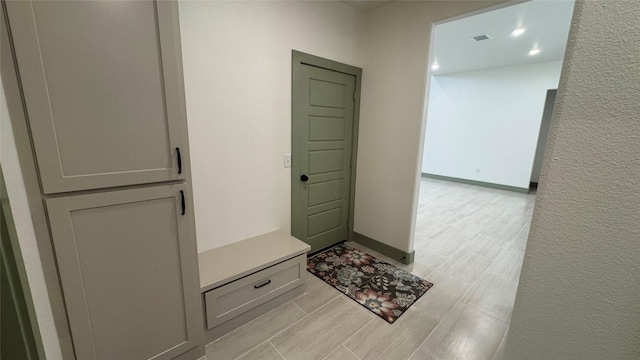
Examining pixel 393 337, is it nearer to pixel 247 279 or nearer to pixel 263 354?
pixel 263 354

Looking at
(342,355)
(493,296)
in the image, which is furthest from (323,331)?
(493,296)

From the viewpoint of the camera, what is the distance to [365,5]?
268 centimetres

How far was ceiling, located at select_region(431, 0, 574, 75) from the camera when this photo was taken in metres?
2.87

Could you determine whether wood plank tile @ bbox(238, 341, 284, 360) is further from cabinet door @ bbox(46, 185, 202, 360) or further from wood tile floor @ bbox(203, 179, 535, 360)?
cabinet door @ bbox(46, 185, 202, 360)

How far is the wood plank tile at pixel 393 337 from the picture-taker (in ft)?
5.41

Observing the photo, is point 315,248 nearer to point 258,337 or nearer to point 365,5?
point 258,337

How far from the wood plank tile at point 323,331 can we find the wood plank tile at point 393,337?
0.26 ft

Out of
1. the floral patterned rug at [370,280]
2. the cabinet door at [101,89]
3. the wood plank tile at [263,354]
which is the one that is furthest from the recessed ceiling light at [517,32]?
the wood plank tile at [263,354]

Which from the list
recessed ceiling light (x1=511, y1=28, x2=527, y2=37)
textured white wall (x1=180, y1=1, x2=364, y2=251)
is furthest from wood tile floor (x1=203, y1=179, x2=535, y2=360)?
recessed ceiling light (x1=511, y1=28, x2=527, y2=37)

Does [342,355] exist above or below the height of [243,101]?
below

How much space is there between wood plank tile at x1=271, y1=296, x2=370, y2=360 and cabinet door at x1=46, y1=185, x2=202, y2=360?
2.13 feet

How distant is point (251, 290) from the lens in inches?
72.9

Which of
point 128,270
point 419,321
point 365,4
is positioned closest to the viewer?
point 128,270

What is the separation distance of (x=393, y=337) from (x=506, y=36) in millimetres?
4377
